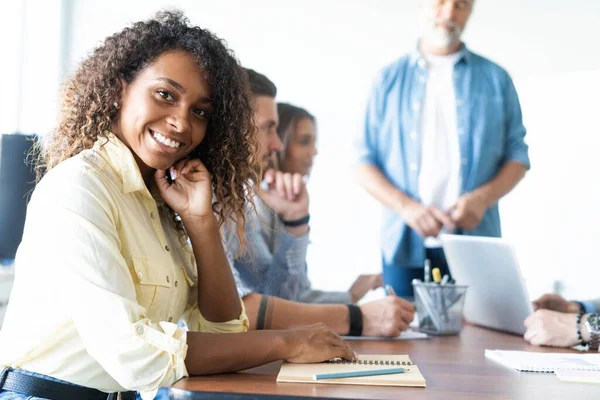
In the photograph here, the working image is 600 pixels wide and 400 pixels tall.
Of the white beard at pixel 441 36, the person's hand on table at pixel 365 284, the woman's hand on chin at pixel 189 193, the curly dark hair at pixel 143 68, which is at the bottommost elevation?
the person's hand on table at pixel 365 284

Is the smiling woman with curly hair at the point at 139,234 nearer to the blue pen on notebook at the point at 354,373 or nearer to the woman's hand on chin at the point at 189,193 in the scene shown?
the woman's hand on chin at the point at 189,193

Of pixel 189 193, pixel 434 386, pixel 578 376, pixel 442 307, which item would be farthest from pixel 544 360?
pixel 189 193

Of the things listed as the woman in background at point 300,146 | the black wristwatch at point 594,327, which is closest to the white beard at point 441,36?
the woman in background at point 300,146

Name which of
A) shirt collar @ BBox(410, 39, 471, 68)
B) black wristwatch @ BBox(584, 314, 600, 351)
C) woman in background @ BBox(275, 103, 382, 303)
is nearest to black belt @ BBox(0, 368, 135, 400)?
black wristwatch @ BBox(584, 314, 600, 351)

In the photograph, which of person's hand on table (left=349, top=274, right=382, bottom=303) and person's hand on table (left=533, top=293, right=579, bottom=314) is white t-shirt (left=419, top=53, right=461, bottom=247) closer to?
person's hand on table (left=349, top=274, right=382, bottom=303)

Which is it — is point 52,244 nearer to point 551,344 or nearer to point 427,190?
point 551,344

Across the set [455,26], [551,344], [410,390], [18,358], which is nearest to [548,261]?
[455,26]

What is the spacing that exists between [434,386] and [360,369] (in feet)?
0.40

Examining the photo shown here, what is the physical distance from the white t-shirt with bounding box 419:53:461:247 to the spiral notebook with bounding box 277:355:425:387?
162 cm

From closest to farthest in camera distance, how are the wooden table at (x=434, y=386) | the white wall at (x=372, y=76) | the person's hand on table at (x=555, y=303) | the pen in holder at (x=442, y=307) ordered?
the wooden table at (x=434, y=386) < the pen in holder at (x=442, y=307) < the person's hand on table at (x=555, y=303) < the white wall at (x=372, y=76)

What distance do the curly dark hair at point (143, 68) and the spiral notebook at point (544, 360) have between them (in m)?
0.63

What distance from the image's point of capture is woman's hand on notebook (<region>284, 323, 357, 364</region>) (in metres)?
1.12

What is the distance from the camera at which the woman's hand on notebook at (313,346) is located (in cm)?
112

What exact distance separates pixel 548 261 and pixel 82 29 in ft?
6.93
